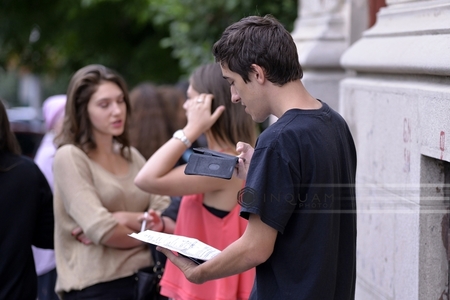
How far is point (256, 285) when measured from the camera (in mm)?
2561

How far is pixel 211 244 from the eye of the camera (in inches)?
137

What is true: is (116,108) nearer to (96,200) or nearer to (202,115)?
(96,200)

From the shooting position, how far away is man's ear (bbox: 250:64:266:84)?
244 centimetres

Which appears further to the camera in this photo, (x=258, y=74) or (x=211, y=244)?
(x=211, y=244)

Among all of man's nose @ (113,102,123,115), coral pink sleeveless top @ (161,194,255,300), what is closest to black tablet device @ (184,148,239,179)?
coral pink sleeveless top @ (161,194,255,300)

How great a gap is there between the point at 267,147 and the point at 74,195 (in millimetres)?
1819

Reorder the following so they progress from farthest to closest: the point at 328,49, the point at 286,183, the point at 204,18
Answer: the point at 204,18, the point at 328,49, the point at 286,183

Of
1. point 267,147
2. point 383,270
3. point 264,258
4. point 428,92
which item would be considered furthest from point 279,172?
point 383,270

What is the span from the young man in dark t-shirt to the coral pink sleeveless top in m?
0.88

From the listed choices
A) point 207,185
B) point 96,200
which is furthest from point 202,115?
point 96,200

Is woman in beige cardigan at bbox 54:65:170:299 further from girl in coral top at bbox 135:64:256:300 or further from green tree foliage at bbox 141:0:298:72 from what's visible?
green tree foliage at bbox 141:0:298:72

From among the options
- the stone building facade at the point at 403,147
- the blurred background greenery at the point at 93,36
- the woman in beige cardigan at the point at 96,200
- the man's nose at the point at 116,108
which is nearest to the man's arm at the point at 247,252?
the stone building facade at the point at 403,147

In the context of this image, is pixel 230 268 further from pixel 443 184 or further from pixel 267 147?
pixel 443 184

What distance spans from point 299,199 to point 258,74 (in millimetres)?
443
